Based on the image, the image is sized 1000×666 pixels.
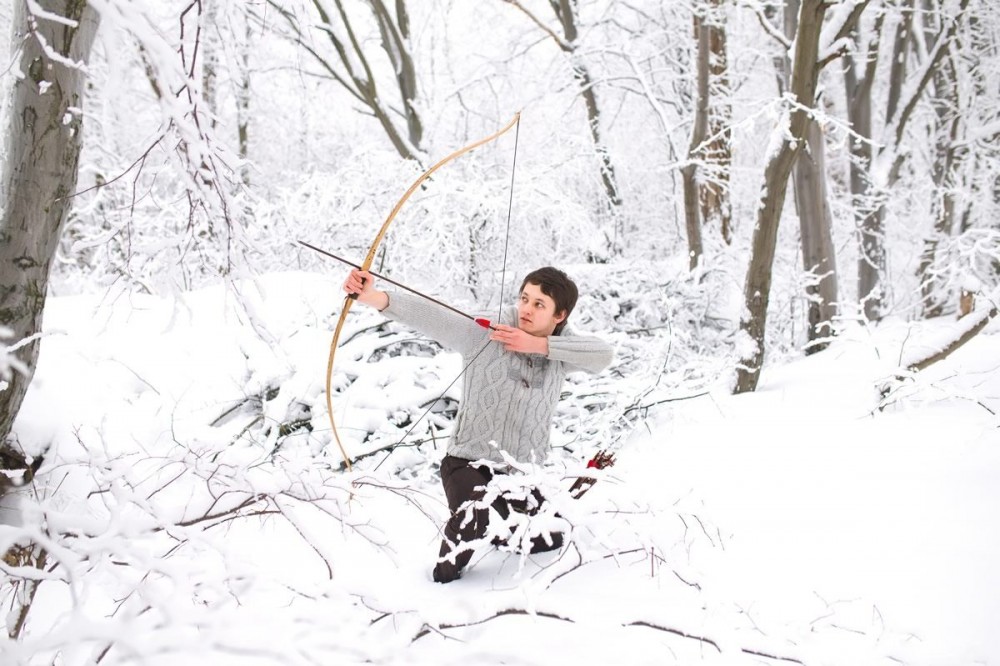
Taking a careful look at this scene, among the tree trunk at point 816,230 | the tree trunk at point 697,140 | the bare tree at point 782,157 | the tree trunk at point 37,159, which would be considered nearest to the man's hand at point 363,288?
the tree trunk at point 37,159

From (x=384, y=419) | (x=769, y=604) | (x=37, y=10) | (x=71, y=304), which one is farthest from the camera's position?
(x=71, y=304)

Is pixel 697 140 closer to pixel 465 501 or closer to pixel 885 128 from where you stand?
pixel 885 128

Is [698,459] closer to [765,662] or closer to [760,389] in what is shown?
[760,389]

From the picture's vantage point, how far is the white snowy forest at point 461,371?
1323mm

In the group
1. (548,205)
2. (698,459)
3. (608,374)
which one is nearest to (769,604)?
(698,459)

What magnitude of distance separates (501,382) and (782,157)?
229 centimetres

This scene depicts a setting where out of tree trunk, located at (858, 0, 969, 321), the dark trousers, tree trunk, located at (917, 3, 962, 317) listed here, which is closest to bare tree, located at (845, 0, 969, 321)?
tree trunk, located at (858, 0, 969, 321)

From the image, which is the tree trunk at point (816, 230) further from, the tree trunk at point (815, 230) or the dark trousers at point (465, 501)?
the dark trousers at point (465, 501)

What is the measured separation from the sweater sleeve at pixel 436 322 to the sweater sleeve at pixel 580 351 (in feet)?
0.87

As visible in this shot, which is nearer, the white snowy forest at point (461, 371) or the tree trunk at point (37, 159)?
the white snowy forest at point (461, 371)

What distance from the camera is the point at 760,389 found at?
393 cm

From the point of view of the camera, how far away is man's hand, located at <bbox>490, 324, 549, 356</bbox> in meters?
2.23

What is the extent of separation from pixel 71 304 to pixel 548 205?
3295 millimetres

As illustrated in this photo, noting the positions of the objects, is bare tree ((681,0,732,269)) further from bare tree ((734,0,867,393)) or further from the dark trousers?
the dark trousers
